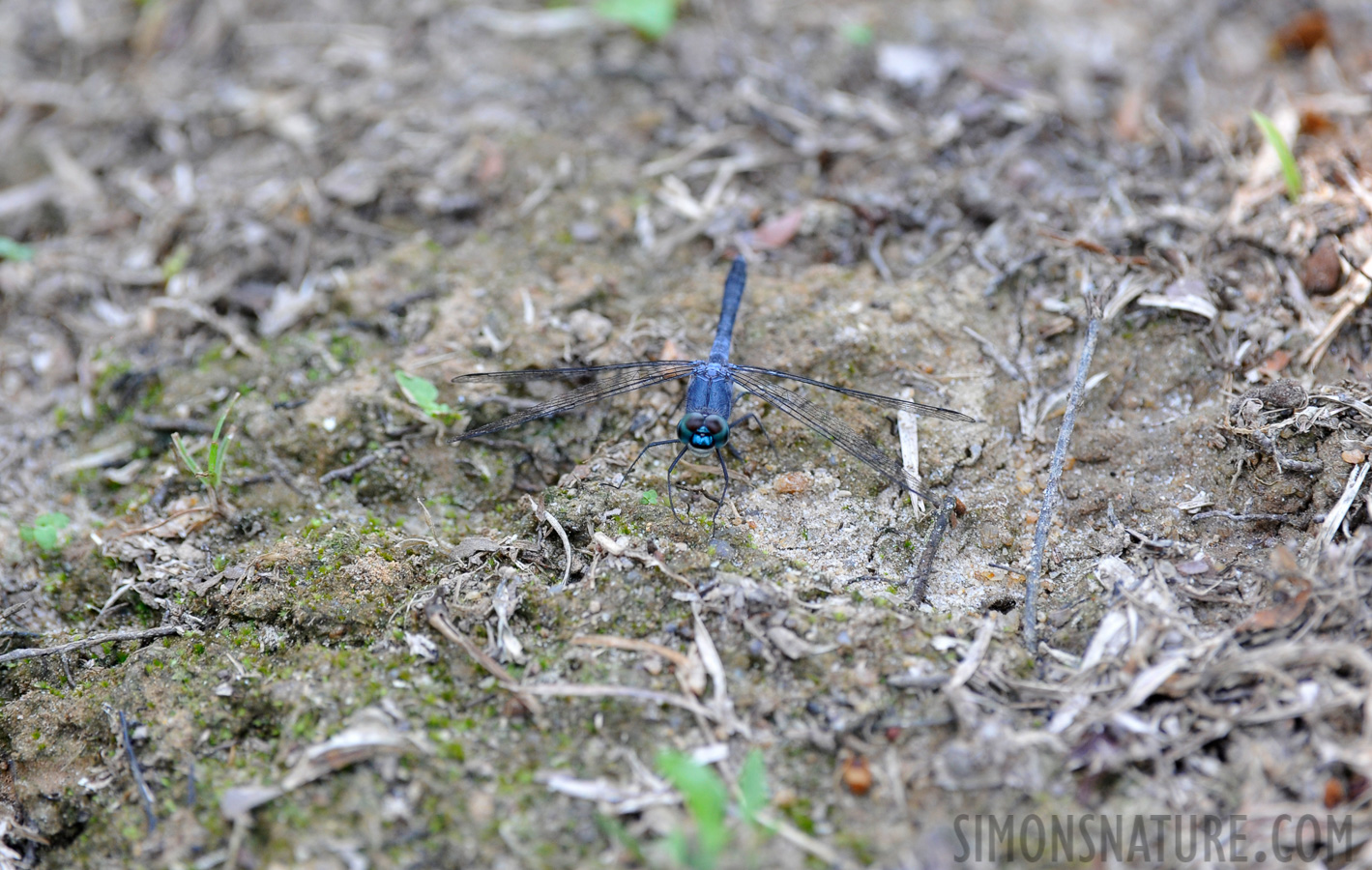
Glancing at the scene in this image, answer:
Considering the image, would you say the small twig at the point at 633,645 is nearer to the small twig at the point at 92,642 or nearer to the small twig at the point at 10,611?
the small twig at the point at 92,642

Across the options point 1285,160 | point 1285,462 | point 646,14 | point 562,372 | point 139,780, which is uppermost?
point 646,14

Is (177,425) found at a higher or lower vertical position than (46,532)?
higher

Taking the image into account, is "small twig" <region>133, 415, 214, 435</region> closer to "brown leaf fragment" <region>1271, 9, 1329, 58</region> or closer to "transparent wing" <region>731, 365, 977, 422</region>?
"transparent wing" <region>731, 365, 977, 422</region>

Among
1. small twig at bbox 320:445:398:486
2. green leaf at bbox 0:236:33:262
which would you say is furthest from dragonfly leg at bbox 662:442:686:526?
green leaf at bbox 0:236:33:262

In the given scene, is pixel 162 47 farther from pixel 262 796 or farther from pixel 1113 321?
pixel 1113 321

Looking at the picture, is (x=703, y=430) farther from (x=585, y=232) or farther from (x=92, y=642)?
(x=92, y=642)

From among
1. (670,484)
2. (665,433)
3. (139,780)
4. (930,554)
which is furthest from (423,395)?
(930,554)

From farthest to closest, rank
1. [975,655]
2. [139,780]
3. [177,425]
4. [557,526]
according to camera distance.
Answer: [177,425]
[557,526]
[975,655]
[139,780]
